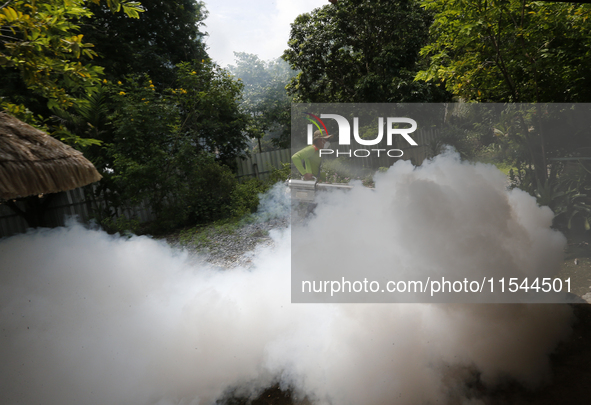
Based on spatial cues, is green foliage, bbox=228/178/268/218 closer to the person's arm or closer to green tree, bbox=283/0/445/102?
the person's arm

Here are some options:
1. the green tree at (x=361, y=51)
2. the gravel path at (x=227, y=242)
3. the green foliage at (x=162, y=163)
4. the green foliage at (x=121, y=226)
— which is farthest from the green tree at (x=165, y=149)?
the green tree at (x=361, y=51)

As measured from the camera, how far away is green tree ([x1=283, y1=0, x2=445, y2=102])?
9016 mm

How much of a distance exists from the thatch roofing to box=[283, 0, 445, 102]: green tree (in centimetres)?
784

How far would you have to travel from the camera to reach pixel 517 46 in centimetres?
467

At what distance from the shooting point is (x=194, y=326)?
3.08 m

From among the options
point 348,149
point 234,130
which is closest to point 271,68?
point 234,130

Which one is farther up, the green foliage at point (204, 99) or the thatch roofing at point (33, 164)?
the green foliage at point (204, 99)

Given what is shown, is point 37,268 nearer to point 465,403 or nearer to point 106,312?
point 106,312

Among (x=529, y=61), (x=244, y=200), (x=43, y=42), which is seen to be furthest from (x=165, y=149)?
(x=529, y=61)

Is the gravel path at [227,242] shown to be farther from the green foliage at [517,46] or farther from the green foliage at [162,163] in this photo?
the green foliage at [517,46]

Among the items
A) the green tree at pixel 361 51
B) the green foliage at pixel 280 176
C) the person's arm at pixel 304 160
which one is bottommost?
the green foliage at pixel 280 176

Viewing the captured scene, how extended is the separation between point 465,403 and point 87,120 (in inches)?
304

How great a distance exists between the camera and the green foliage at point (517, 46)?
168 inches

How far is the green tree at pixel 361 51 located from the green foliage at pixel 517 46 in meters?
3.80
